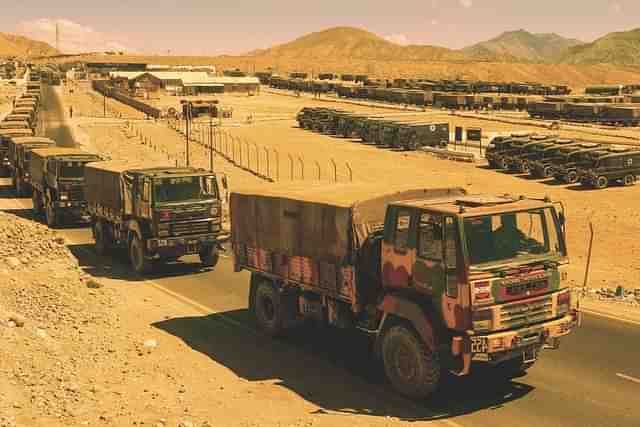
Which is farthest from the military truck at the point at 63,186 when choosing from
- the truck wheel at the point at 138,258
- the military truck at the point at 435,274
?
the military truck at the point at 435,274

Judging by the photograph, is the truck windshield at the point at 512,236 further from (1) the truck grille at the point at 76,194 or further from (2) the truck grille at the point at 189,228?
(1) the truck grille at the point at 76,194

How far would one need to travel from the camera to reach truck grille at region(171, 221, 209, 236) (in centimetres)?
2392

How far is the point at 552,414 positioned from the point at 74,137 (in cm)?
7145

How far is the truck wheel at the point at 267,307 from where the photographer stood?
16750 mm

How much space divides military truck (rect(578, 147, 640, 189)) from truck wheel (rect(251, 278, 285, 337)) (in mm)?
34735

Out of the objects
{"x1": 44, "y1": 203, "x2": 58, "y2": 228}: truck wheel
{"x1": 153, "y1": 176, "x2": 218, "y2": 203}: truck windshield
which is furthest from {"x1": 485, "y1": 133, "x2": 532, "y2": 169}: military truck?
{"x1": 153, "y1": 176, "x2": 218, "y2": 203}: truck windshield

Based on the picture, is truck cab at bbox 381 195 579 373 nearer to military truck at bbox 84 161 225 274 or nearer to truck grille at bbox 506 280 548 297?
truck grille at bbox 506 280 548 297

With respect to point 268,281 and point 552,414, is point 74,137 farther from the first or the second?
point 552,414

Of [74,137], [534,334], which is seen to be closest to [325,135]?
[74,137]

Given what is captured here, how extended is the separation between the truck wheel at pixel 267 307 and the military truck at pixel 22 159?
2696 centimetres

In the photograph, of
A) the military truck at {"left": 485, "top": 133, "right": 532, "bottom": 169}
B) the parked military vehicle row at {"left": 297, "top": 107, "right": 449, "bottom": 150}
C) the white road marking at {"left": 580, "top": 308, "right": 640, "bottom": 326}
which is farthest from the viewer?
the parked military vehicle row at {"left": 297, "top": 107, "right": 449, "bottom": 150}

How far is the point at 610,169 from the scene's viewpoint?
47.1m

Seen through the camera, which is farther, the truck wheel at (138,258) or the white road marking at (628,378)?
the truck wheel at (138,258)

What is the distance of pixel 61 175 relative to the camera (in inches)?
1332
